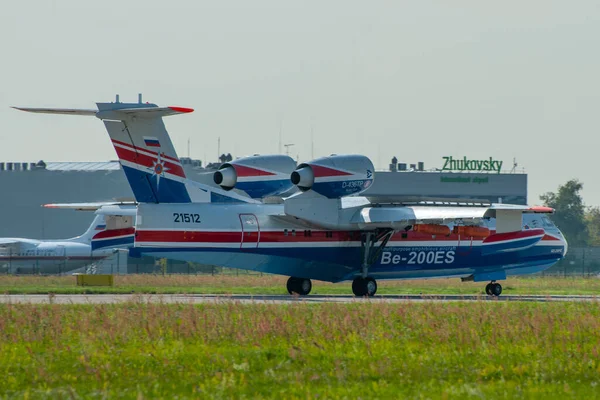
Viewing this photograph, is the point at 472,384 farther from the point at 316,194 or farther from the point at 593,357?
the point at 316,194

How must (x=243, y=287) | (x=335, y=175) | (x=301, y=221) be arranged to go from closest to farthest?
(x=335, y=175)
(x=301, y=221)
(x=243, y=287)

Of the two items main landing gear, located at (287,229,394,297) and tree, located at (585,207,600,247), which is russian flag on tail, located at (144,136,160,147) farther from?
tree, located at (585,207,600,247)

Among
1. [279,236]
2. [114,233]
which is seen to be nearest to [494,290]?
[279,236]

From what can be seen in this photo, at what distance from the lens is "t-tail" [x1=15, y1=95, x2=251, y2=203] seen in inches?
1350

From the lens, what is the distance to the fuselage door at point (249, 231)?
36531mm

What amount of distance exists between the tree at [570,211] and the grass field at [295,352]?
12754cm

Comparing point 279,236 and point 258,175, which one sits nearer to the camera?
point 279,236

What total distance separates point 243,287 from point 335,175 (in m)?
12.2

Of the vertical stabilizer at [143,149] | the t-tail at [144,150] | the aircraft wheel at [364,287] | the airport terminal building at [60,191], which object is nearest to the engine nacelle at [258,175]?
the t-tail at [144,150]

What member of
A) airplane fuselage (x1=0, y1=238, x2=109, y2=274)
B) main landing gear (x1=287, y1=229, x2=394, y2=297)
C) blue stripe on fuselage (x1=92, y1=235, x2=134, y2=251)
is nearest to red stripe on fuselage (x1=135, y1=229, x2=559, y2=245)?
main landing gear (x1=287, y1=229, x2=394, y2=297)

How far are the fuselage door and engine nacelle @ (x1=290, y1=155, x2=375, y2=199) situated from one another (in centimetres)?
206

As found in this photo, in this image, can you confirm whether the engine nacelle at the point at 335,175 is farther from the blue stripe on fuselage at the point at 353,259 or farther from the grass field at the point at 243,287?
the grass field at the point at 243,287

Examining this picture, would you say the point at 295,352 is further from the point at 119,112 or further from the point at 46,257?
the point at 46,257

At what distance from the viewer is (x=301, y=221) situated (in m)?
38.3
